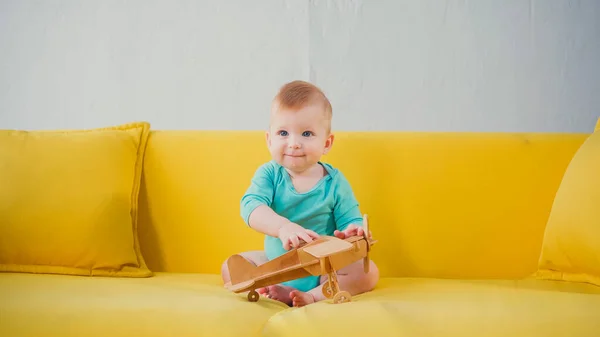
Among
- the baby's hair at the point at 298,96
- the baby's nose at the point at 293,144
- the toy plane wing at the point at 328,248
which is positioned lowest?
the toy plane wing at the point at 328,248

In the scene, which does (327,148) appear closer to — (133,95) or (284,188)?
(284,188)

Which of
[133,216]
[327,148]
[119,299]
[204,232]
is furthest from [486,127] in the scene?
[119,299]

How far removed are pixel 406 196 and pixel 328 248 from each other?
1.97 ft

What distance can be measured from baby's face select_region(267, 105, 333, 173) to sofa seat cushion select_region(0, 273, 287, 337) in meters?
0.35

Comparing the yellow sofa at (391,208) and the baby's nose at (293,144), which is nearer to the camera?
the baby's nose at (293,144)

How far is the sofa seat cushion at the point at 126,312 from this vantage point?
46.3 inches

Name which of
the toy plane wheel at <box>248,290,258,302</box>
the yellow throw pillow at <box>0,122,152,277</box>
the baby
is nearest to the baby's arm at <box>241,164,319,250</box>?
the baby

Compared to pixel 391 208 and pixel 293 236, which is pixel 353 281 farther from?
pixel 391 208

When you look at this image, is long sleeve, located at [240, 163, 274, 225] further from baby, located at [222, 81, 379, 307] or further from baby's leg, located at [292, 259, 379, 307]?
baby's leg, located at [292, 259, 379, 307]

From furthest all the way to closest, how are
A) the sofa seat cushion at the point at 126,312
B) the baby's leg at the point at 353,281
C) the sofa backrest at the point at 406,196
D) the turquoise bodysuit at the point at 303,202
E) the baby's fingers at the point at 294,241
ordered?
the sofa backrest at the point at 406,196, the turquoise bodysuit at the point at 303,202, the baby's leg at the point at 353,281, the baby's fingers at the point at 294,241, the sofa seat cushion at the point at 126,312

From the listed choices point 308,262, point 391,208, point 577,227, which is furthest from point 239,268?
point 577,227

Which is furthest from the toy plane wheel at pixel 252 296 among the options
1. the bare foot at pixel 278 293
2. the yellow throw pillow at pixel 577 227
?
the yellow throw pillow at pixel 577 227

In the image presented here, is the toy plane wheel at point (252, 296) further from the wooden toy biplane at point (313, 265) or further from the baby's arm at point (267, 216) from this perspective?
the baby's arm at point (267, 216)

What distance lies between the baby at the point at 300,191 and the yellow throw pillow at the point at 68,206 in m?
0.33
